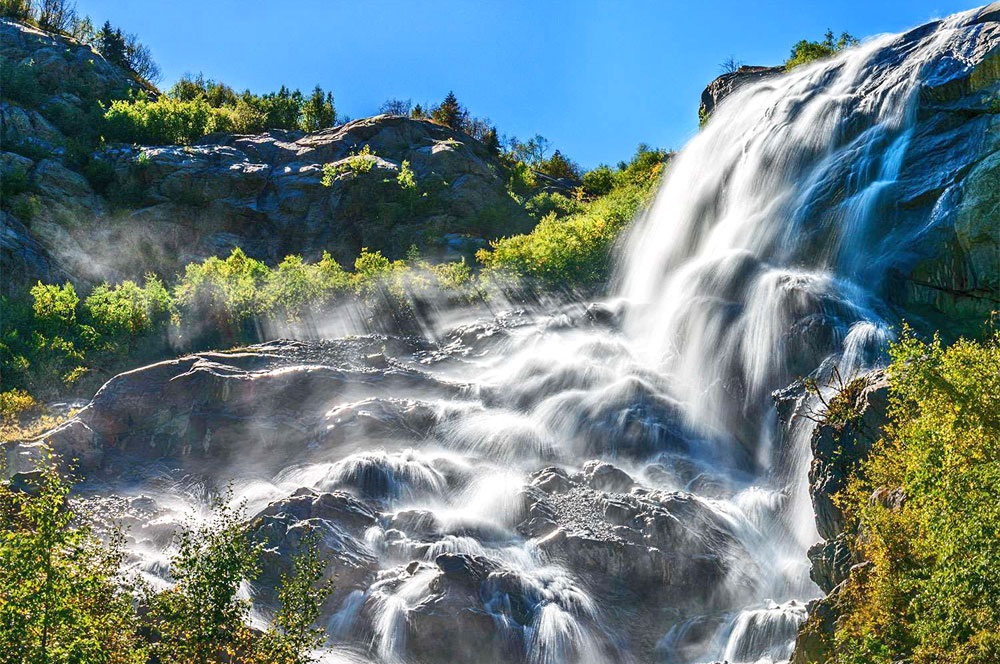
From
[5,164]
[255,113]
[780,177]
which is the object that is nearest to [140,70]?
[255,113]

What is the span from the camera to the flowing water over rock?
18.1 meters

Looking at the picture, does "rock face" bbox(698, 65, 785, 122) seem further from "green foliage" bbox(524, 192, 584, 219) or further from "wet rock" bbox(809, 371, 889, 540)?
"wet rock" bbox(809, 371, 889, 540)

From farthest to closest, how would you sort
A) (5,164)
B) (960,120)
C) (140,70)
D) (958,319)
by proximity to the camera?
(140,70), (5,164), (960,120), (958,319)

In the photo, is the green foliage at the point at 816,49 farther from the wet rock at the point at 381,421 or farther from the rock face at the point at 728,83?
the wet rock at the point at 381,421

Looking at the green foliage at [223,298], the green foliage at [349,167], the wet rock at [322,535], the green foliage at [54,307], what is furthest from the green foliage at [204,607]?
the green foliage at [349,167]

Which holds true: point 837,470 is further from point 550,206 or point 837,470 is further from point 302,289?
point 550,206

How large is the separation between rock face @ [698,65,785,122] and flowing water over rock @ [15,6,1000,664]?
7.87m

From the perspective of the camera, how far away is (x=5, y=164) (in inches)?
1658

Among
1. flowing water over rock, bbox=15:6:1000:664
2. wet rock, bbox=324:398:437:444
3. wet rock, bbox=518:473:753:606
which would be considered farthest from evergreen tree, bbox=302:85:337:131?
wet rock, bbox=518:473:753:606

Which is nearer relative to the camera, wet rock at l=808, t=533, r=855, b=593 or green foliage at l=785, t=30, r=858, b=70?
wet rock at l=808, t=533, r=855, b=593

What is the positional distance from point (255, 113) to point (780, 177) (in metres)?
33.2

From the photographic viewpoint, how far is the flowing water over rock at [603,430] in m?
18.1

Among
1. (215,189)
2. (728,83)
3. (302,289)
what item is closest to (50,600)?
(302,289)

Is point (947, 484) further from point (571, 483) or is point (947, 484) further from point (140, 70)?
point (140, 70)
